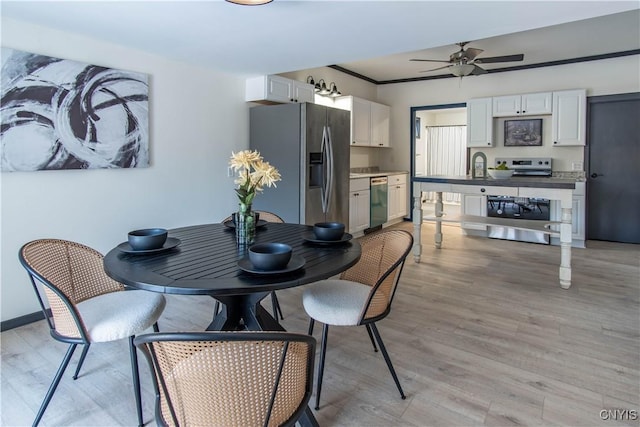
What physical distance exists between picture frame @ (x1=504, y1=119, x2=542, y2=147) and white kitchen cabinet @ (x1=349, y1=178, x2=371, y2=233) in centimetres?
233

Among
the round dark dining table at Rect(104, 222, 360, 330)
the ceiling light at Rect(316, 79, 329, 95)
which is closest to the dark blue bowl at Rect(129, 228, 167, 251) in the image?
the round dark dining table at Rect(104, 222, 360, 330)

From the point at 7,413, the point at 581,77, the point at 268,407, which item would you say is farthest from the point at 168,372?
the point at 581,77

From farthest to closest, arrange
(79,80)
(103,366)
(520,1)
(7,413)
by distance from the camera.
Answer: (79,80)
(520,1)
(103,366)
(7,413)

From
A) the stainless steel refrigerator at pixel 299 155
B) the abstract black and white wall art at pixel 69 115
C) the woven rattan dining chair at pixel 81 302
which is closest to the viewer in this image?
the woven rattan dining chair at pixel 81 302

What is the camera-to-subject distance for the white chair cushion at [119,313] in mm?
1765

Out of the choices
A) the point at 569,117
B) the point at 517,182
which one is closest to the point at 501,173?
the point at 517,182

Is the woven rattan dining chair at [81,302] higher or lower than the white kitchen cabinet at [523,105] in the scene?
lower

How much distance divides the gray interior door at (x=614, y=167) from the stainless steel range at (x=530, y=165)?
1.84 ft

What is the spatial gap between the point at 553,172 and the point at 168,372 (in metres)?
6.25

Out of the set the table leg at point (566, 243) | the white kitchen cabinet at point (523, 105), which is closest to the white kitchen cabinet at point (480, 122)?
the white kitchen cabinet at point (523, 105)

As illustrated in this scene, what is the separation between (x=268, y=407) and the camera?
45.4 inches

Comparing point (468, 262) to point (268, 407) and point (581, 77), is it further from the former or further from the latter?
point (268, 407)

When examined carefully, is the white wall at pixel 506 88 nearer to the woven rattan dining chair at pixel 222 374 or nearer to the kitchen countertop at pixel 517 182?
the kitchen countertop at pixel 517 182

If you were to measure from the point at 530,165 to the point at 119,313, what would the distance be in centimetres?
592
